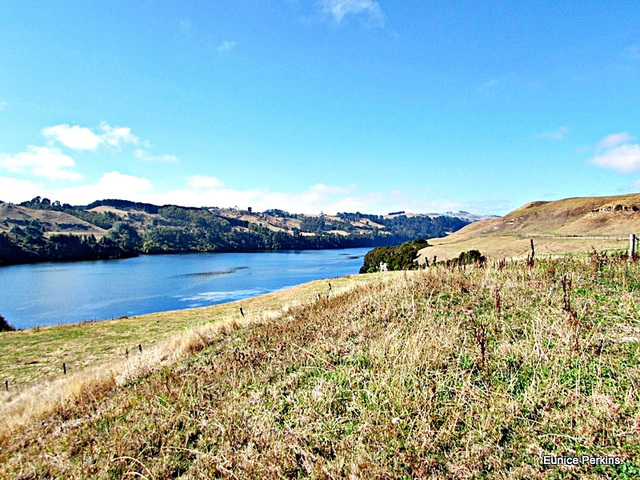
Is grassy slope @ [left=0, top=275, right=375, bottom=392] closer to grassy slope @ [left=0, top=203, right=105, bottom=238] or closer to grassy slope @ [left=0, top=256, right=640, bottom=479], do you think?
grassy slope @ [left=0, top=256, right=640, bottom=479]

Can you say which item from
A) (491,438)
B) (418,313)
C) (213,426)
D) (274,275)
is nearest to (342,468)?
(491,438)

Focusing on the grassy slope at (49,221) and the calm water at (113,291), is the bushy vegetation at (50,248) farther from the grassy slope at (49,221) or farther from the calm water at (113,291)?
the calm water at (113,291)

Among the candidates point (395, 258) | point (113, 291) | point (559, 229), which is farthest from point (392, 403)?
point (559, 229)

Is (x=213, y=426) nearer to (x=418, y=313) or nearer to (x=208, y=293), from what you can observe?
(x=418, y=313)

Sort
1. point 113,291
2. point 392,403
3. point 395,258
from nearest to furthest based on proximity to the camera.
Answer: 1. point 392,403
2. point 395,258
3. point 113,291

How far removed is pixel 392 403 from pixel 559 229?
8631 centimetres

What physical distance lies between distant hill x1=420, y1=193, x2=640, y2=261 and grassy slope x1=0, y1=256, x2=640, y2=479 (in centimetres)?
2598

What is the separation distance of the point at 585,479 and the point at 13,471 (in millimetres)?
6327

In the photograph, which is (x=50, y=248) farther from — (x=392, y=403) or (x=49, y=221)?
(x=392, y=403)

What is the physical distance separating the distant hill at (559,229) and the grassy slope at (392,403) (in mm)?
25984

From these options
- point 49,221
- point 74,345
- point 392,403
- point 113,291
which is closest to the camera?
point 392,403

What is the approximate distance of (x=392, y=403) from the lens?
13.5ft

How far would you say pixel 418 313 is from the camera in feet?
22.5

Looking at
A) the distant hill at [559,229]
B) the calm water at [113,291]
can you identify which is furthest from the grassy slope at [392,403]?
the calm water at [113,291]
